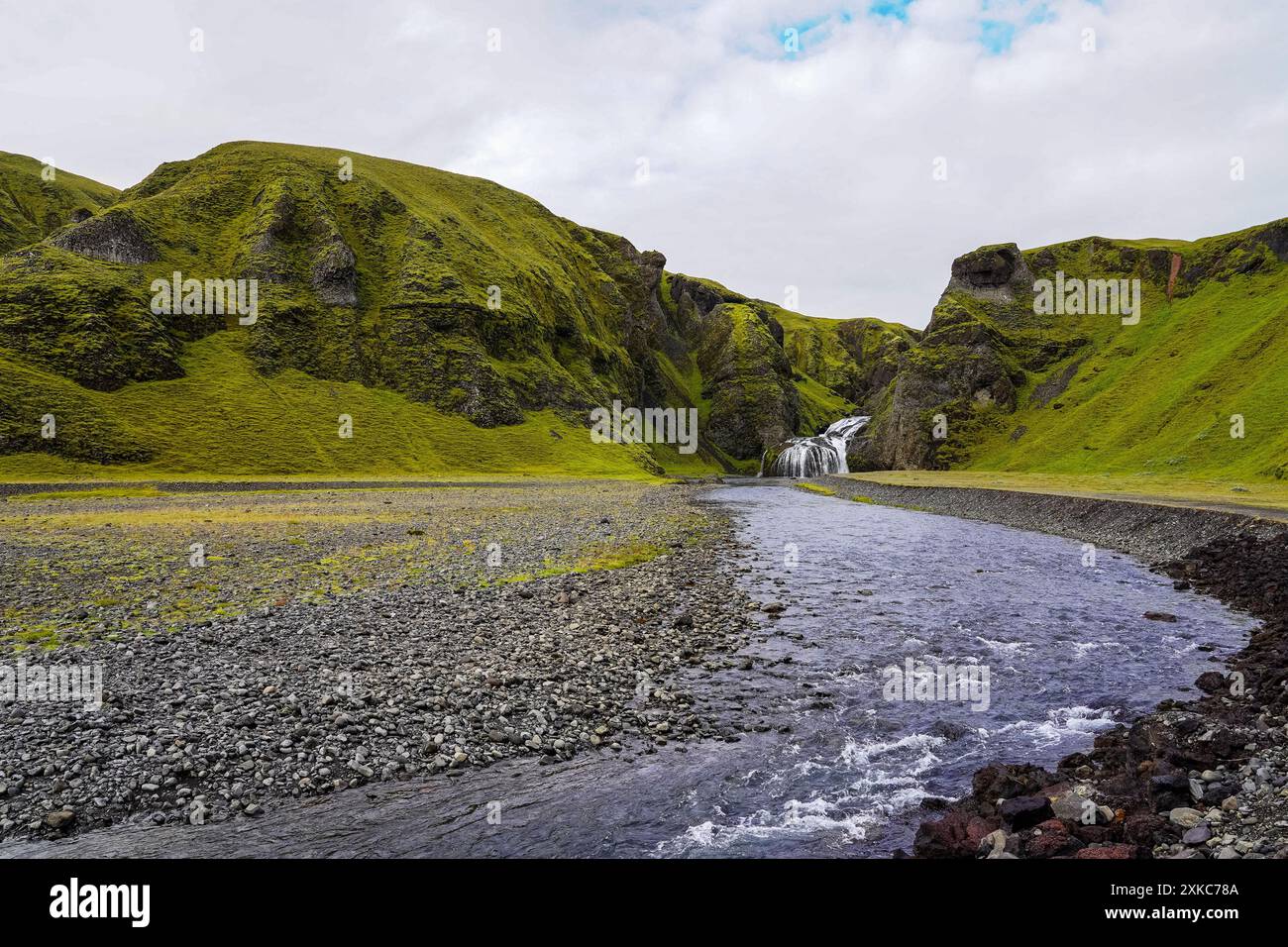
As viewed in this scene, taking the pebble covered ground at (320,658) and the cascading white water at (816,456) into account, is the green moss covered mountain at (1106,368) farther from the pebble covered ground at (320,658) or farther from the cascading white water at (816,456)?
the pebble covered ground at (320,658)

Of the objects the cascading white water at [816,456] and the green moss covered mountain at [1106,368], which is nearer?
the green moss covered mountain at [1106,368]

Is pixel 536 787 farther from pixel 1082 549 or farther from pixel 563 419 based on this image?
pixel 563 419

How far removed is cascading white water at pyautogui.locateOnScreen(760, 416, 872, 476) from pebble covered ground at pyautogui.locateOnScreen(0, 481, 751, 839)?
142146mm

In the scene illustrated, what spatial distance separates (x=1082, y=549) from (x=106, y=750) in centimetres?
4751

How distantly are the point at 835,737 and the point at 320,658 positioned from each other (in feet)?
41.4

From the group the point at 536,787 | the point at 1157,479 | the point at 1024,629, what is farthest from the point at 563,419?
the point at 536,787

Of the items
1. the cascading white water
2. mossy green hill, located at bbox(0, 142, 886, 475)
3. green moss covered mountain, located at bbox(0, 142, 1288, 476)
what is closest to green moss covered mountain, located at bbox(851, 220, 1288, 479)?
green moss covered mountain, located at bbox(0, 142, 1288, 476)

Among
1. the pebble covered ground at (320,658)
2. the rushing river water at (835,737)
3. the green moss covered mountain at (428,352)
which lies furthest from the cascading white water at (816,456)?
the pebble covered ground at (320,658)

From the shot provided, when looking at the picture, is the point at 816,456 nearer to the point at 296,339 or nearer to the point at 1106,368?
the point at 1106,368

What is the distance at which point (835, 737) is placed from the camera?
14508mm

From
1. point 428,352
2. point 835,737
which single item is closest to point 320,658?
point 835,737

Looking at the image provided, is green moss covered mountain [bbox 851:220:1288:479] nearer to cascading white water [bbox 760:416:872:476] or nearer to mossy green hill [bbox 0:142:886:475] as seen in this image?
cascading white water [bbox 760:416:872:476]

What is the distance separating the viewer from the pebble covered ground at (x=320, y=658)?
11.3 m

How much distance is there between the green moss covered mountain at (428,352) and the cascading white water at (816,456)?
9.30 m
